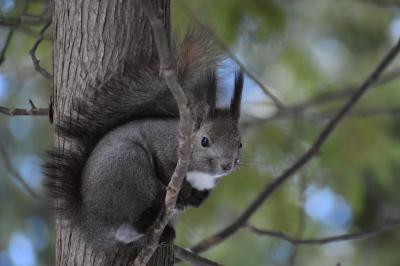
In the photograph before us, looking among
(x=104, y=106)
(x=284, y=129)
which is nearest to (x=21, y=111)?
(x=104, y=106)

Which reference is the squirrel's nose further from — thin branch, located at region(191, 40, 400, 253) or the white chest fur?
thin branch, located at region(191, 40, 400, 253)

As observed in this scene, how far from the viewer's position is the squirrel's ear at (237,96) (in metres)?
2.12

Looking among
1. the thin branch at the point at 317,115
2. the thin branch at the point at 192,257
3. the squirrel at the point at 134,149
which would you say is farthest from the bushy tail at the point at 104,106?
the thin branch at the point at 317,115

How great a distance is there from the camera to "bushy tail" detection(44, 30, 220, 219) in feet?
6.68

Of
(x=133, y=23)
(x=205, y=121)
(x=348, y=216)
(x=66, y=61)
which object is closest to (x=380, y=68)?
(x=205, y=121)

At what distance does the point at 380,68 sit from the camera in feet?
8.75

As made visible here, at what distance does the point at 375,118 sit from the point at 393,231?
166cm

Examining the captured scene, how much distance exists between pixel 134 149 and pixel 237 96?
1.29 feet

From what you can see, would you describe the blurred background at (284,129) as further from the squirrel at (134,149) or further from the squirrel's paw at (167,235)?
the squirrel's paw at (167,235)

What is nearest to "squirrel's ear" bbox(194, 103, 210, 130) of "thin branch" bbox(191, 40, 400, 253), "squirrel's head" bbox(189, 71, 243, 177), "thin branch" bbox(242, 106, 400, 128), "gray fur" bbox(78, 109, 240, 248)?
"squirrel's head" bbox(189, 71, 243, 177)

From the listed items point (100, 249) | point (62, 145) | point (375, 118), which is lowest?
point (100, 249)

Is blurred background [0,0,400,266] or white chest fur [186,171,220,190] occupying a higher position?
blurred background [0,0,400,266]

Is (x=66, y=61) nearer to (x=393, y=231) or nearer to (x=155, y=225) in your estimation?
(x=155, y=225)

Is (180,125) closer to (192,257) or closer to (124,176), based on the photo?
(124,176)
